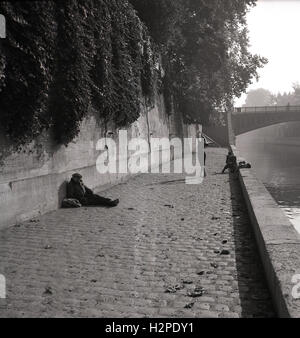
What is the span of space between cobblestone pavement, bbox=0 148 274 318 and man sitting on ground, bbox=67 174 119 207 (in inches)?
19.0

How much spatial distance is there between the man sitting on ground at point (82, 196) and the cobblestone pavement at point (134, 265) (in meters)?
0.48

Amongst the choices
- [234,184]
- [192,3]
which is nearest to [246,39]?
[192,3]

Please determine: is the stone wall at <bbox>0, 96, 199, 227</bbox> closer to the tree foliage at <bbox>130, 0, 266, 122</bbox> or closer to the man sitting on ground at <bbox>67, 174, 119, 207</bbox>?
the man sitting on ground at <bbox>67, 174, 119, 207</bbox>

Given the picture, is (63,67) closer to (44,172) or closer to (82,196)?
(44,172)

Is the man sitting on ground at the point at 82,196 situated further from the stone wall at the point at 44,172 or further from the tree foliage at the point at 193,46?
the tree foliage at the point at 193,46

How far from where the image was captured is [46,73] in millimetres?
7547

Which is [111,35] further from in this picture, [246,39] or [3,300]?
[246,39]

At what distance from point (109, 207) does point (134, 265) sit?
4.44 m

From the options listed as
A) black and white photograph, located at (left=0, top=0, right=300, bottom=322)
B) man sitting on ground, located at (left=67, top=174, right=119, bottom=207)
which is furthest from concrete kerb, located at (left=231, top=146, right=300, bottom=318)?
man sitting on ground, located at (left=67, top=174, right=119, bottom=207)

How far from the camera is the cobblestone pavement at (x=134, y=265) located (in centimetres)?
407

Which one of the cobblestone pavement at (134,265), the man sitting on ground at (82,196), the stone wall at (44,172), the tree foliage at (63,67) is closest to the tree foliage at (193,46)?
the tree foliage at (63,67)

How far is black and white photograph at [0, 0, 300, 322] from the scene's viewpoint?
13.6 ft

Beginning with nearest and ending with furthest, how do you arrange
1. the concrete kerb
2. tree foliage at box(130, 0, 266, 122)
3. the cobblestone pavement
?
the concrete kerb → the cobblestone pavement → tree foliage at box(130, 0, 266, 122)

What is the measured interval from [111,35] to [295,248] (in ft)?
30.3
